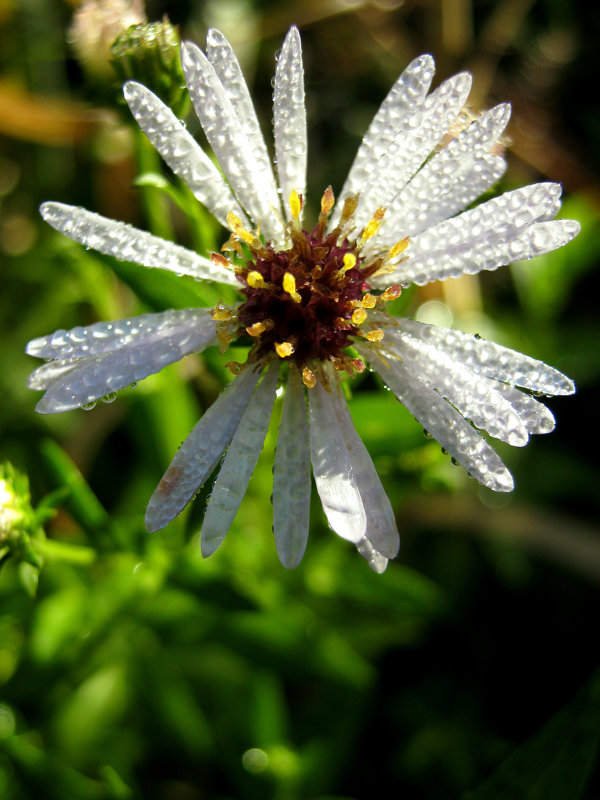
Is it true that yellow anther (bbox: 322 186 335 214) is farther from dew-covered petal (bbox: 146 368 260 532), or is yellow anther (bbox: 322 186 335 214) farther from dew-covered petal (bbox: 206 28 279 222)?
dew-covered petal (bbox: 146 368 260 532)

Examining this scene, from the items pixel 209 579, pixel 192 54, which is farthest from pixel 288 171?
pixel 209 579

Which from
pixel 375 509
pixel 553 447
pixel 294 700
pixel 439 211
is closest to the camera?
pixel 375 509

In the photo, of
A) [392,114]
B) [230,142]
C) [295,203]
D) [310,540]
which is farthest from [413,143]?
[310,540]

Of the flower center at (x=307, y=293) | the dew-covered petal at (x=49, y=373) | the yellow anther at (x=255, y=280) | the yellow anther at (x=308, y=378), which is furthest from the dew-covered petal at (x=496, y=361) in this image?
the dew-covered petal at (x=49, y=373)

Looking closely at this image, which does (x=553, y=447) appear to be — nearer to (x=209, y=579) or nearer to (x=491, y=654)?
(x=491, y=654)

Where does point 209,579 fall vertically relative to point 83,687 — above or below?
above

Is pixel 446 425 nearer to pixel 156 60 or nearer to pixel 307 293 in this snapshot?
pixel 307 293

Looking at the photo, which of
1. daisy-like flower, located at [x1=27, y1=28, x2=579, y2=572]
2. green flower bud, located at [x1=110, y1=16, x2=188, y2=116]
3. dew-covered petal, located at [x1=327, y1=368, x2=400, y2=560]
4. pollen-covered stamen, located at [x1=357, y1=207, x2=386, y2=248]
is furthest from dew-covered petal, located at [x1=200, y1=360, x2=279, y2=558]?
green flower bud, located at [x1=110, y1=16, x2=188, y2=116]

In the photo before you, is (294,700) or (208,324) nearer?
(208,324)
